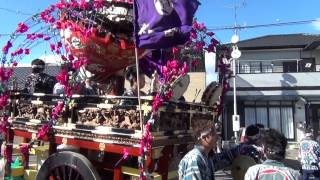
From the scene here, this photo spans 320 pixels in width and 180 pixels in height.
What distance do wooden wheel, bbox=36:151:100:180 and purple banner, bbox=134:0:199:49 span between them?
1.47 metres

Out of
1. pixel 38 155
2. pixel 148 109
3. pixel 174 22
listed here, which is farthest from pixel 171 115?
pixel 38 155

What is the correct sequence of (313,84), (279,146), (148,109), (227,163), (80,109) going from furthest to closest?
(313,84), (227,163), (80,109), (148,109), (279,146)

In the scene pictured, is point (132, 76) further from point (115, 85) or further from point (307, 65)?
point (307, 65)

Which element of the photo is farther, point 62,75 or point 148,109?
point 62,75

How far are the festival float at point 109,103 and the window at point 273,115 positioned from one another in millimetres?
20278

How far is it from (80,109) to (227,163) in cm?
207

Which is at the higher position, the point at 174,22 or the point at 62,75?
the point at 174,22

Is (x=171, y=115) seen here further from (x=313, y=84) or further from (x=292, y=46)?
(x=292, y=46)

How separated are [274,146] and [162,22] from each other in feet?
5.84

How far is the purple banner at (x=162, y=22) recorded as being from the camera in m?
4.33

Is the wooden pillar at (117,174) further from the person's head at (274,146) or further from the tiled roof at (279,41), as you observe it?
the tiled roof at (279,41)

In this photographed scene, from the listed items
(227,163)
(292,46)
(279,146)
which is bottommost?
(227,163)

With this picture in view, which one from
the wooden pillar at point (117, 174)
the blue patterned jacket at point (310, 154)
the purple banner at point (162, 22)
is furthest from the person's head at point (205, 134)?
the blue patterned jacket at point (310, 154)

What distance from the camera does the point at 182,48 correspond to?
231 inches
